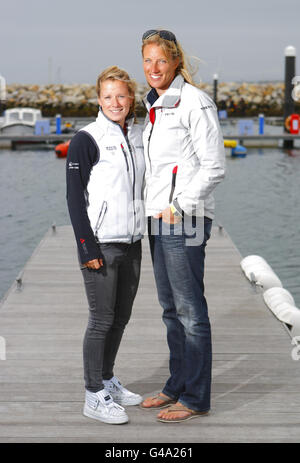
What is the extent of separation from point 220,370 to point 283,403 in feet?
1.87

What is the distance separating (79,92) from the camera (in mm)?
48062

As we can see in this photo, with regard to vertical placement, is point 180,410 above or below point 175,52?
below

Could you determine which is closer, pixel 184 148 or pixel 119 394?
pixel 184 148

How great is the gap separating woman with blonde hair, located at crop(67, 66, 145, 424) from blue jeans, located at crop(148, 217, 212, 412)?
0.40 feet

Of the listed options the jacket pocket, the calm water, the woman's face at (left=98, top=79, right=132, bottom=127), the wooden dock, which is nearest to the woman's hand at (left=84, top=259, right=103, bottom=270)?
the jacket pocket

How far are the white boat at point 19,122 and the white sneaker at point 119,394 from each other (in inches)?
1017

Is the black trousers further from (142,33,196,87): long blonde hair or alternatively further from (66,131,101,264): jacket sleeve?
(142,33,196,87): long blonde hair

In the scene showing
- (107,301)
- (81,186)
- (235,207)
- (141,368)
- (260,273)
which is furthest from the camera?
(235,207)

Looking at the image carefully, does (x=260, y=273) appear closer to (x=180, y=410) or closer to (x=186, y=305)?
(x=180, y=410)

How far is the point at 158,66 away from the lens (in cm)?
303

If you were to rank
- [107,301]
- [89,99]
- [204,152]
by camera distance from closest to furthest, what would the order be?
[204,152] < [107,301] < [89,99]

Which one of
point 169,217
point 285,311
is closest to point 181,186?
point 169,217

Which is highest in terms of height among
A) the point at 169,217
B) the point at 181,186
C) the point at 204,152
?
the point at 204,152

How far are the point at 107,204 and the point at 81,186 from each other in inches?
5.3
